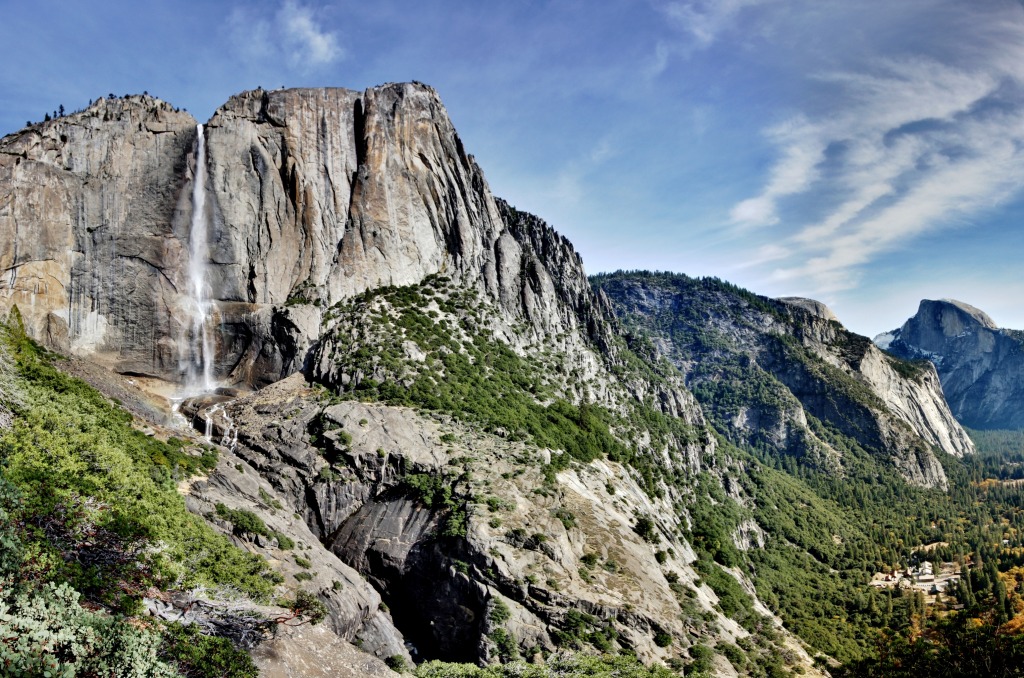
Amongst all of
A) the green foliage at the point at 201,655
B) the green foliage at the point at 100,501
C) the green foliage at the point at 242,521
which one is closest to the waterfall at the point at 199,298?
the green foliage at the point at 100,501

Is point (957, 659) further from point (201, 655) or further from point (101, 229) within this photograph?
point (101, 229)

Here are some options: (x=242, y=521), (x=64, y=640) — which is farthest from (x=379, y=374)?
(x=64, y=640)

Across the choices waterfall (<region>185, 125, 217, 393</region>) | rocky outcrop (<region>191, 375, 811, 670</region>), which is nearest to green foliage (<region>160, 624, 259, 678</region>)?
rocky outcrop (<region>191, 375, 811, 670</region>)

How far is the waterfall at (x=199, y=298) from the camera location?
74.2m

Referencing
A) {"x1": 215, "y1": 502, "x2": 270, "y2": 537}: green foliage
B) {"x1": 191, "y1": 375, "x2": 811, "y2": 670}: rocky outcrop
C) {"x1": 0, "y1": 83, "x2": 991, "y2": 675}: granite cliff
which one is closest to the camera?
{"x1": 215, "y1": 502, "x2": 270, "y2": 537}: green foliage

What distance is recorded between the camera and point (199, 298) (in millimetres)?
75875

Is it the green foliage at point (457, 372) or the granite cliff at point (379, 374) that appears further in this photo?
the green foliage at point (457, 372)

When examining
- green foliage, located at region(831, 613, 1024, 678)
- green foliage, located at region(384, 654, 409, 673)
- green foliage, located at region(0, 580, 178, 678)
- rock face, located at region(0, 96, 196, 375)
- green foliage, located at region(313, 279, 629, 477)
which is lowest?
green foliage, located at region(831, 613, 1024, 678)

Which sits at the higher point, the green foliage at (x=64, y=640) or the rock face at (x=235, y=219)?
the rock face at (x=235, y=219)

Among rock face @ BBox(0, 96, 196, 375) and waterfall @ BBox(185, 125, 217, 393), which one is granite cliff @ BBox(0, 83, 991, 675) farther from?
waterfall @ BBox(185, 125, 217, 393)

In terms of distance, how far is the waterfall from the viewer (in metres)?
74.2

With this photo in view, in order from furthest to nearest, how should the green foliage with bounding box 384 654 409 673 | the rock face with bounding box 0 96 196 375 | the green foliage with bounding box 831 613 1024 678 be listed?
1. the rock face with bounding box 0 96 196 375
2. the green foliage with bounding box 831 613 1024 678
3. the green foliage with bounding box 384 654 409 673

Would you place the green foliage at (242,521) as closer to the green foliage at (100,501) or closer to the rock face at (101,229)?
the green foliage at (100,501)

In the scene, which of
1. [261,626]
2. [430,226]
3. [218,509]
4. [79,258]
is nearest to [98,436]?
[218,509]
